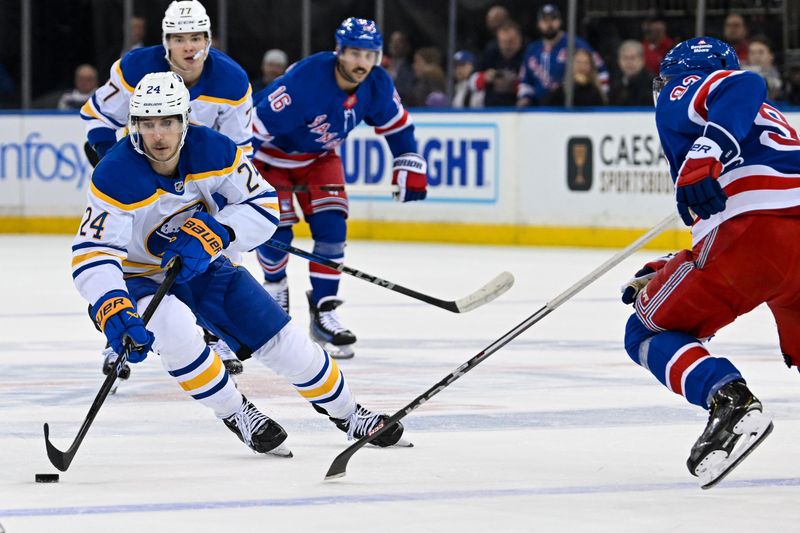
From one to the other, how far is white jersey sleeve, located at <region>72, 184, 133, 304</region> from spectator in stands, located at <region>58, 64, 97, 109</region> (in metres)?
9.20

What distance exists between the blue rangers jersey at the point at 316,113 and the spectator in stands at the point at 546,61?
474 cm

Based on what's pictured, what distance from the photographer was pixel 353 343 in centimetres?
638

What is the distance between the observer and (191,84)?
229 inches

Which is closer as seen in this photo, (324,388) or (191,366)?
(191,366)

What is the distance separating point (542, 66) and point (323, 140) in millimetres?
5026

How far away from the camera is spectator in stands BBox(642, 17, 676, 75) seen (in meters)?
11.0

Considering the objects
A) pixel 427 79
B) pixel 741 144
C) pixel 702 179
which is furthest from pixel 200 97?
pixel 427 79

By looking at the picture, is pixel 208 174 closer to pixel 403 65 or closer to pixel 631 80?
pixel 631 80

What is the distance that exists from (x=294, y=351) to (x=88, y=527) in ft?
3.28

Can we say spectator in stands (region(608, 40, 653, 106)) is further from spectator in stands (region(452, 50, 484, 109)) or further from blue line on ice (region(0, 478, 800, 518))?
blue line on ice (region(0, 478, 800, 518))

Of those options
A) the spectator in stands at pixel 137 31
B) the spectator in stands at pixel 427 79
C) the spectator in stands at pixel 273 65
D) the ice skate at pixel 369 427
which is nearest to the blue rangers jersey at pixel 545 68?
the spectator in stands at pixel 427 79

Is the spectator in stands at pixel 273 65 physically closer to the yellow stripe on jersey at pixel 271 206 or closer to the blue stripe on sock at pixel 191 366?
the yellow stripe on jersey at pixel 271 206

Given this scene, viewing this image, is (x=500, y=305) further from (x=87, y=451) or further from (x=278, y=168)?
(x=87, y=451)

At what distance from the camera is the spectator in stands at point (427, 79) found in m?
12.2
